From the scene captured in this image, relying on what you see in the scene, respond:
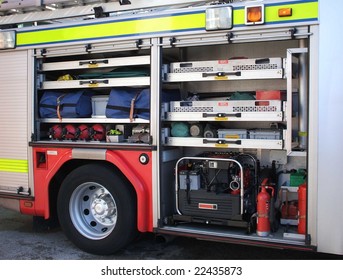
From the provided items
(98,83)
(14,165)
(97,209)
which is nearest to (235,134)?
(98,83)

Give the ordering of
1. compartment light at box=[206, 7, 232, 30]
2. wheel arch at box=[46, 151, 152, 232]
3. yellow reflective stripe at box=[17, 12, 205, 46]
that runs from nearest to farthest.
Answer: compartment light at box=[206, 7, 232, 30]
yellow reflective stripe at box=[17, 12, 205, 46]
wheel arch at box=[46, 151, 152, 232]

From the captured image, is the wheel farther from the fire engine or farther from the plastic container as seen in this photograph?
the plastic container

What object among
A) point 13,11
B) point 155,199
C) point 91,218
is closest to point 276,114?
point 155,199

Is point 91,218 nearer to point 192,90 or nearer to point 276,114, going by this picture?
point 192,90

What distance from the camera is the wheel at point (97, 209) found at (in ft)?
15.2

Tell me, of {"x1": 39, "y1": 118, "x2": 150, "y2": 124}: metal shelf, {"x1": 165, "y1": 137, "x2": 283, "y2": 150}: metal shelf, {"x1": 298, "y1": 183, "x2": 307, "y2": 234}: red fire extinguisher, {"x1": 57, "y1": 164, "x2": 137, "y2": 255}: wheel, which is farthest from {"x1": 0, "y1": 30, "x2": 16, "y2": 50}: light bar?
{"x1": 298, "y1": 183, "x2": 307, "y2": 234}: red fire extinguisher

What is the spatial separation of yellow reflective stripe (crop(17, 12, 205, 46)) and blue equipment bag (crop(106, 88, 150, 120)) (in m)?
0.64

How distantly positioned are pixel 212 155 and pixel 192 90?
92cm

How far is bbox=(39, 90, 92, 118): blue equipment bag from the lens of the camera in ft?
16.7

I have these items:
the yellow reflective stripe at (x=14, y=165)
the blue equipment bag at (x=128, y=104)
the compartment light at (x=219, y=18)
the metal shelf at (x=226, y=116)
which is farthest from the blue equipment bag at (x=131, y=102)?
the yellow reflective stripe at (x=14, y=165)

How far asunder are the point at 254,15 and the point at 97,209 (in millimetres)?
2683

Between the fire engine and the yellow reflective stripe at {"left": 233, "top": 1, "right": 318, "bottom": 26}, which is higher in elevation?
the yellow reflective stripe at {"left": 233, "top": 1, "right": 318, "bottom": 26}

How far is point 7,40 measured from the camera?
5.28 metres

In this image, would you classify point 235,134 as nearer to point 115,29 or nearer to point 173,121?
point 173,121
